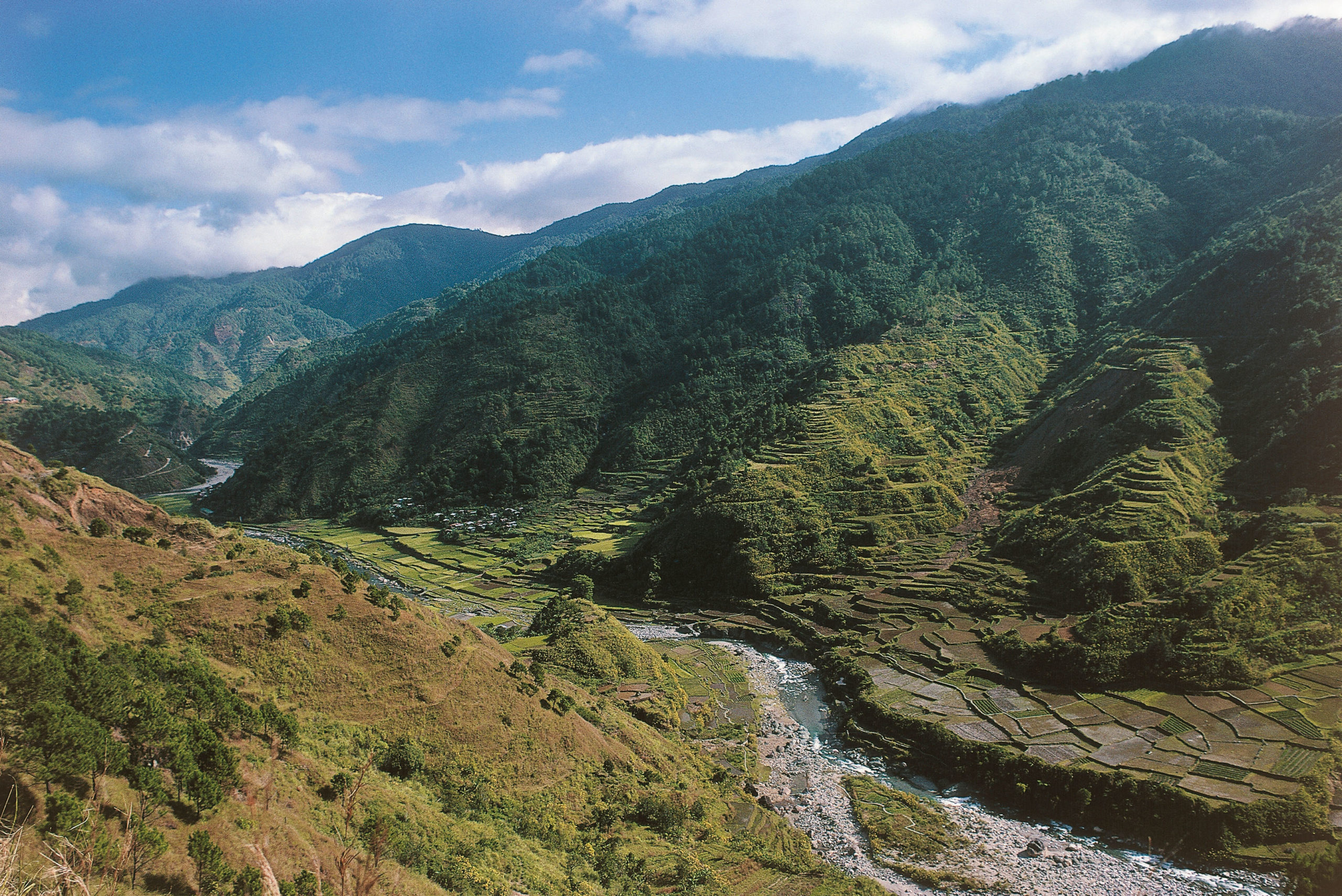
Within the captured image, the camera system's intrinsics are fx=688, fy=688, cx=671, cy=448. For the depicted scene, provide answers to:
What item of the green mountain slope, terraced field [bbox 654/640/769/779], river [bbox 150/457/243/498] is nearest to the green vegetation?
terraced field [bbox 654/640/769/779]

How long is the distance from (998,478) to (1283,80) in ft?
663

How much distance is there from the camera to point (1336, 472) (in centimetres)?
6166

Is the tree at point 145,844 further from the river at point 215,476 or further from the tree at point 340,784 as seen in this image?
the river at point 215,476

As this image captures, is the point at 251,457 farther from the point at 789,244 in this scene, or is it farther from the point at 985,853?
the point at 985,853

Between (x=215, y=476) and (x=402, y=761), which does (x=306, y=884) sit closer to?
(x=402, y=761)

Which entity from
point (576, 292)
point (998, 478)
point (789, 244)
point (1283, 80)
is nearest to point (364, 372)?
point (576, 292)

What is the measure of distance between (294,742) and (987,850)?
35110 millimetres

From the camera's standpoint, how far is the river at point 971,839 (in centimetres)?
3444

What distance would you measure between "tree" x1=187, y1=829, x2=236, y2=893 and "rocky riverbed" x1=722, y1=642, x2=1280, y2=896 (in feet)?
104

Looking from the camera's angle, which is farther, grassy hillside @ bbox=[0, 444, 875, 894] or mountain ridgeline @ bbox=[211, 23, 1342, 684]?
mountain ridgeline @ bbox=[211, 23, 1342, 684]

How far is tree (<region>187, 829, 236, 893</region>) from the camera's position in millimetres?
14047

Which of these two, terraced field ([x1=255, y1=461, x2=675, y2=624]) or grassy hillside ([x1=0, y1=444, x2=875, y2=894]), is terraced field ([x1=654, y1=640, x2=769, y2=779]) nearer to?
grassy hillside ([x1=0, y1=444, x2=875, y2=894])

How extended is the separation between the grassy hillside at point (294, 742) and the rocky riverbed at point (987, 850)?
2663 millimetres

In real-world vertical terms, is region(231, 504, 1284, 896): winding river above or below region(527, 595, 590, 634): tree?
below
